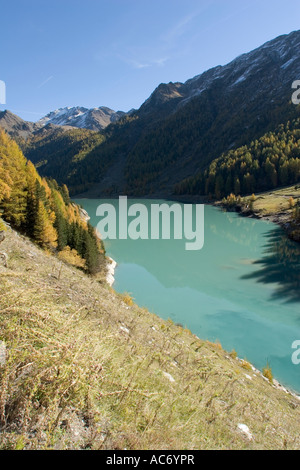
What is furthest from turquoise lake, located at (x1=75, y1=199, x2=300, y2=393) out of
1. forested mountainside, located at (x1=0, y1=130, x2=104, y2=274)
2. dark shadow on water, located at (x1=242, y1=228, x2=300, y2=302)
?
forested mountainside, located at (x1=0, y1=130, x2=104, y2=274)

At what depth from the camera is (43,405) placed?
329cm

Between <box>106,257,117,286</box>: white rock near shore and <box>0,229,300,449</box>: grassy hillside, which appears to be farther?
<box>106,257,117,286</box>: white rock near shore

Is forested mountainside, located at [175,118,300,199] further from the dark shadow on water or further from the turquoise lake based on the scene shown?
the dark shadow on water

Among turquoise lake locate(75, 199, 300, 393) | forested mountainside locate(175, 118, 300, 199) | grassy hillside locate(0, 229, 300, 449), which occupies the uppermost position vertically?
forested mountainside locate(175, 118, 300, 199)

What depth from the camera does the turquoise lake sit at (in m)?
21.8

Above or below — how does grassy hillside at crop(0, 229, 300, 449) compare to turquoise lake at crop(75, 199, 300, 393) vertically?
above

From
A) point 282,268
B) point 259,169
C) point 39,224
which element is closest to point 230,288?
point 282,268

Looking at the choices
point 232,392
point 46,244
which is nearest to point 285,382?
point 232,392

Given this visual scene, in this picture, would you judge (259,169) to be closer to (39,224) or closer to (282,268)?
(282,268)

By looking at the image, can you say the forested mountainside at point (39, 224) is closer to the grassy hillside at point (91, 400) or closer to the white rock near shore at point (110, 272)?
the white rock near shore at point (110, 272)

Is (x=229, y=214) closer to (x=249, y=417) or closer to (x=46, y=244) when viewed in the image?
Answer: (x=46, y=244)

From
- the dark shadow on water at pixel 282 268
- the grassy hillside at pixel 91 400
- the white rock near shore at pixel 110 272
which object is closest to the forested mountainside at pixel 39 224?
the white rock near shore at pixel 110 272

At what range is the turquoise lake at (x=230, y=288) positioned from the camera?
21.8 meters

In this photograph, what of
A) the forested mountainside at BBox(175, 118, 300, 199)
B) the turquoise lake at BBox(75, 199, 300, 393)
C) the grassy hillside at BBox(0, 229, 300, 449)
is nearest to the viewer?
the grassy hillside at BBox(0, 229, 300, 449)
